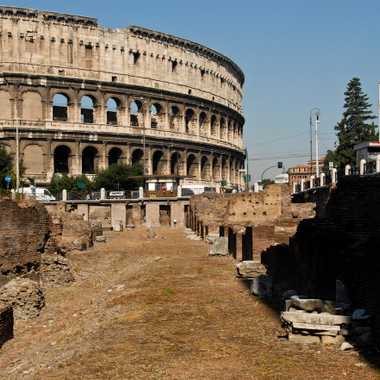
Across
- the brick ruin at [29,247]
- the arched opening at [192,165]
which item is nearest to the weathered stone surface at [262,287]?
the brick ruin at [29,247]

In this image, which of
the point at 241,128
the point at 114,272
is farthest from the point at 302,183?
the point at 241,128

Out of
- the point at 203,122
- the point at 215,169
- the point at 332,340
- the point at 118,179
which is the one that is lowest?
the point at 332,340

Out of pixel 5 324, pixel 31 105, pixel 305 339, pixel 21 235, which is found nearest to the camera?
pixel 305 339

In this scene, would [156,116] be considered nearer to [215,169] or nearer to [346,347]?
[215,169]

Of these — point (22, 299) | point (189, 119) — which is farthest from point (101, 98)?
point (22, 299)

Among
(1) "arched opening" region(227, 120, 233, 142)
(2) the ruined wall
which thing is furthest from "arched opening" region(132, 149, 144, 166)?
(2) the ruined wall

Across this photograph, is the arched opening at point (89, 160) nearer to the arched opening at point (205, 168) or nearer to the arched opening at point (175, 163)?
the arched opening at point (175, 163)

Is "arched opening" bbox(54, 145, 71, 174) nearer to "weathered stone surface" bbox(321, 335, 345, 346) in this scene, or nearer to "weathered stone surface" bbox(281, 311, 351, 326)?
"weathered stone surface" bbox(281, 311, 351, 326)

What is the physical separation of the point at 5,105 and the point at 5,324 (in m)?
50.7

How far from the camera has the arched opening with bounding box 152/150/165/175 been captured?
220ft

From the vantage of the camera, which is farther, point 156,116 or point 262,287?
point 156,116

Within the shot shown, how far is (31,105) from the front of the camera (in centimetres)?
6031

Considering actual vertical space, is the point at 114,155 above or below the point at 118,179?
above

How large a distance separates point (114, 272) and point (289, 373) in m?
13.6
